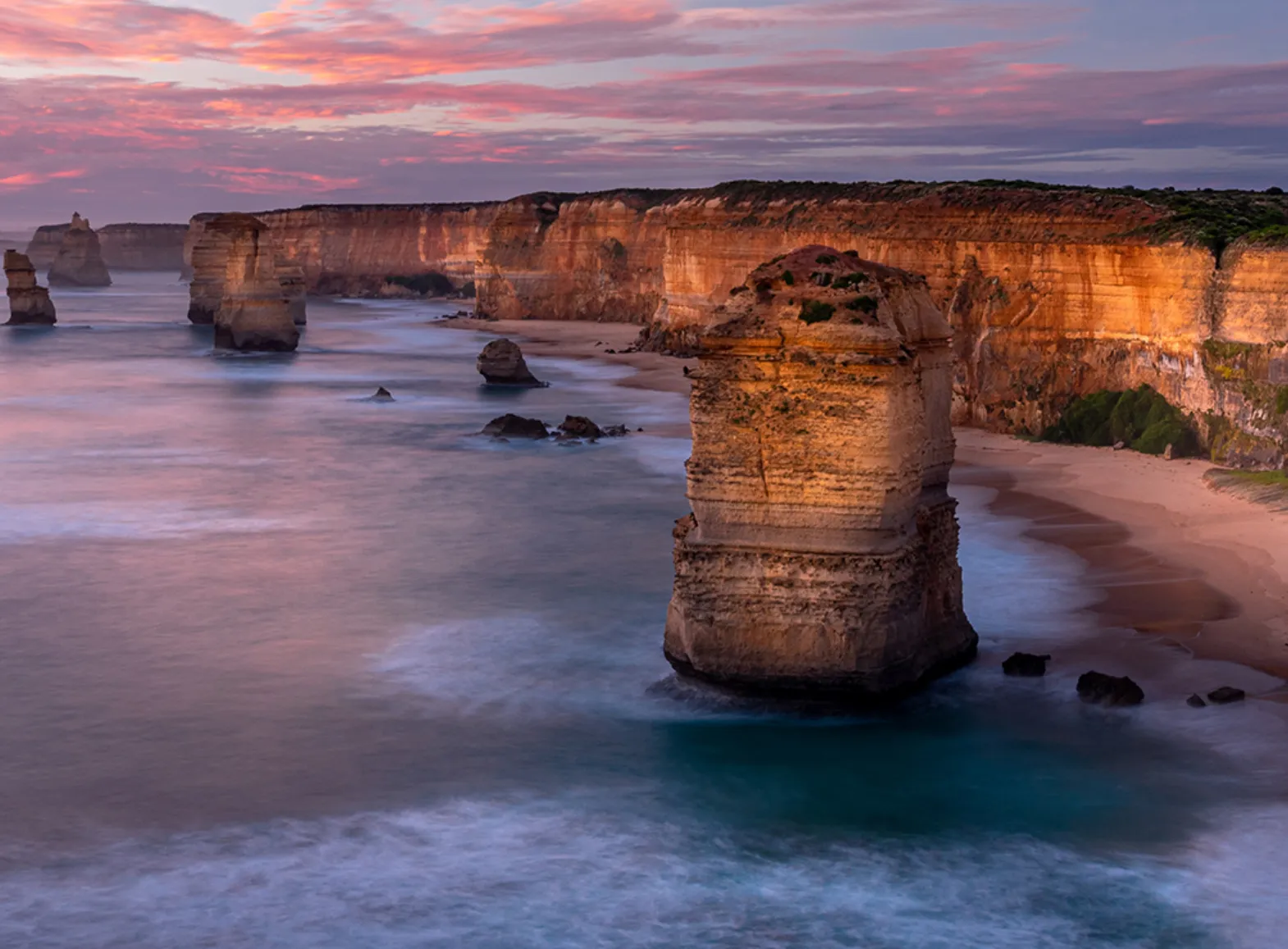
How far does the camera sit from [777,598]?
14516 mm

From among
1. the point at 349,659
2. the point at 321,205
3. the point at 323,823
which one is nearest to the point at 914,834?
the point at 323,823

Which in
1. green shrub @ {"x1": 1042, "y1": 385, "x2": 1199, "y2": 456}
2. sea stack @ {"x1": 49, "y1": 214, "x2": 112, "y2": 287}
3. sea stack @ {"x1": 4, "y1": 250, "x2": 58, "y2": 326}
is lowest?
green shrub @ {"x1": 1042, "y1": 385, "x2": 1199, "y2": 456}

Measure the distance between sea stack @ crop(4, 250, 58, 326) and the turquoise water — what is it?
68270 mm

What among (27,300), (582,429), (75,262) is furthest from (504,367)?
(75,262)

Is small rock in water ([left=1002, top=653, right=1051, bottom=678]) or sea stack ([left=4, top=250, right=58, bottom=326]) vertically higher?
sea stack ([left=4, top=250, right=58, bottom=326])

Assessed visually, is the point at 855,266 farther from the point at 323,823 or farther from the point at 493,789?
the point at 323,823

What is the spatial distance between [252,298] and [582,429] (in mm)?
35649

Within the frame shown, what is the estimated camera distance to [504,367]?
51875 mm

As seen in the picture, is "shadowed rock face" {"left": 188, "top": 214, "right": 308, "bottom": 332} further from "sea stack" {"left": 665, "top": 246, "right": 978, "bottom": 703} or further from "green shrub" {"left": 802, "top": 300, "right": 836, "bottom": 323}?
"green shrub" {"left": 802, "top": 300, "right": 836, "bottom": 323}

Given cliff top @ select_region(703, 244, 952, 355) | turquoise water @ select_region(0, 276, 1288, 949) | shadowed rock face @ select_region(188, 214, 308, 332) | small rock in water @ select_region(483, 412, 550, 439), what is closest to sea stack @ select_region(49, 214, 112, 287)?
shadowed rock face @ select_region(188, 214, 308, 332)

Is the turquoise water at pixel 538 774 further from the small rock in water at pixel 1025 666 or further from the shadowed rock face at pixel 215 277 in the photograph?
the shadowed rock face at pixel 215 277

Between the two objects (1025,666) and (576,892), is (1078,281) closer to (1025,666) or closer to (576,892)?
(1025,666)

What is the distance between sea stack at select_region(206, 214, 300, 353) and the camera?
214ft

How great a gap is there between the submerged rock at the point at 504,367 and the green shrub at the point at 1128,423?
2263 cm
